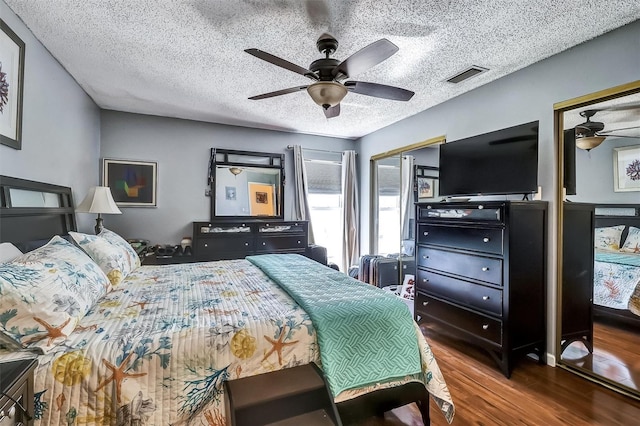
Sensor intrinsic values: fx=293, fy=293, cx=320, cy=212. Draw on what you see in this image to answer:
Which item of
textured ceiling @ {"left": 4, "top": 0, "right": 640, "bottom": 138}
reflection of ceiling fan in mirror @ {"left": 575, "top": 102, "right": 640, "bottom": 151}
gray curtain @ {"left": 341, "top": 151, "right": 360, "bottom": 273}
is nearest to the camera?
textured ceiling @ {"left": 4, "top": 0, "right": 640, "bottom": 138}

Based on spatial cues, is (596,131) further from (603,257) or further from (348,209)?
(348,209)

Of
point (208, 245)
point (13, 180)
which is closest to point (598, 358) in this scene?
point (208, 245)

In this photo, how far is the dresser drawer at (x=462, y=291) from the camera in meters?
2.35

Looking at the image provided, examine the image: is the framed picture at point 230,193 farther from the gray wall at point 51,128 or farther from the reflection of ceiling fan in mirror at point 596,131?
the reflection of ceiling fan in mirror at point 596,131

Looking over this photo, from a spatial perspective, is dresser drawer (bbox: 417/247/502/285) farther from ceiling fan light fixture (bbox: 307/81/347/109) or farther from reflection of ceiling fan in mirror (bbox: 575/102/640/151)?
ceiling fan light fixture (bbox: 307/81/347/109)

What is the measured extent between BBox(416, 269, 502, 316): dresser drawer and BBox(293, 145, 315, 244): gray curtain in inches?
86.9

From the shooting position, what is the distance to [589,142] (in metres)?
2.36

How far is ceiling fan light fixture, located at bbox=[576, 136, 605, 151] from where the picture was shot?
2.31 metres

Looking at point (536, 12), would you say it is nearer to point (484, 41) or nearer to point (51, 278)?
point (484, 41)

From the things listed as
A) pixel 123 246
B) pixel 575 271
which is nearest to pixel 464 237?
pixel 575 271

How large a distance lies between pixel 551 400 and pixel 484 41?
8.47ft

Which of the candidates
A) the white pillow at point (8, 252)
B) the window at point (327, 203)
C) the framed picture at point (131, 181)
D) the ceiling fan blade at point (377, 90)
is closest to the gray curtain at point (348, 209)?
the window at point (327, 203)

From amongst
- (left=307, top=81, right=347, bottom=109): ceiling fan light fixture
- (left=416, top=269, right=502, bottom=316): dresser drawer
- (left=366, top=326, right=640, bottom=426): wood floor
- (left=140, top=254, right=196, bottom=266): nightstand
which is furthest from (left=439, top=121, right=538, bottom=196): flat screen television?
(left=140, top=254, right=196, bottom=266): nightstand

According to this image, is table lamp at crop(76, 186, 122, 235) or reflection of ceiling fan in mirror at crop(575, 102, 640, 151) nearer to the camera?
reflection of ceiling fan in mirror at crop(575, 102, 640, 151)
